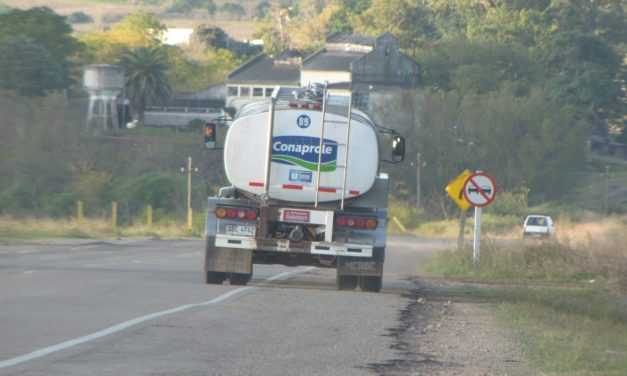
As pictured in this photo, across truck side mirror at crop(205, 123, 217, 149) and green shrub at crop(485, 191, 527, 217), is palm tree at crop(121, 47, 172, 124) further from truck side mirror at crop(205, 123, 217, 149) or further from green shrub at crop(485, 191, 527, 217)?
truck side mirror at crop(205, 123, 217, 149)

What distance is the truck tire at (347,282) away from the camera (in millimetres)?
20344

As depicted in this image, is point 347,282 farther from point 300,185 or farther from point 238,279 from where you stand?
point 300,185

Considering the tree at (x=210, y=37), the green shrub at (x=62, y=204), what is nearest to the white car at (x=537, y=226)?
the green shrub at (x=62, y=204)

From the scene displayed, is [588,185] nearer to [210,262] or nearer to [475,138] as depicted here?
[475,138]

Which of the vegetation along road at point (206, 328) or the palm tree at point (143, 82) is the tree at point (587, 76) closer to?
the palm tree at point (143, 82)

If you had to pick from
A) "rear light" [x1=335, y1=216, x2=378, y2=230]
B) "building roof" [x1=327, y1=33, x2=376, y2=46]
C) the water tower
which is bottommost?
"rear light" [x1=335, y1=216, x2=378, y2=230]

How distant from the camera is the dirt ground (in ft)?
37.5

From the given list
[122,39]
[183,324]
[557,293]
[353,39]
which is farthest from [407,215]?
[122,39]

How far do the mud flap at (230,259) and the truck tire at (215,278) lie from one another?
0.32m

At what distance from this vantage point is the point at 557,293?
22.1 metres

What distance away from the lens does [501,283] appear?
82.1 ft

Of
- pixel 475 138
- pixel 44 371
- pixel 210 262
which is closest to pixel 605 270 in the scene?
pixel 210 262

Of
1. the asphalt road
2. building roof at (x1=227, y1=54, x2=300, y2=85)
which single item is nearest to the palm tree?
building roof at (x1=227, y1=54, x2=300, y2=85)

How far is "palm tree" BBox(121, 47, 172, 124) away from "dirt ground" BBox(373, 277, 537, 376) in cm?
8555
